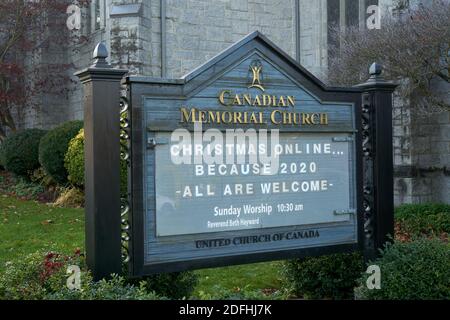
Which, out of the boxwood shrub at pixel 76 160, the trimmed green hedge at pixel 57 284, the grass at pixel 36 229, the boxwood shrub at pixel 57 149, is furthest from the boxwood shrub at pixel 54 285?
the boxwood shrub at pixel 57 149

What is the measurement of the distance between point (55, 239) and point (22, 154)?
676 centimetres

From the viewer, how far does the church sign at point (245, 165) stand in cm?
449

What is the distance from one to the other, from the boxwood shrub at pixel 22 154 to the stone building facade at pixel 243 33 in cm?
308

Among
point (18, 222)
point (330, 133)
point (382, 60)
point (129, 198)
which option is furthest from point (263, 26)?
point (129, 198)

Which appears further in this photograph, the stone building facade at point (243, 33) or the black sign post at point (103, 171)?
the stone building facade at point (243, 33)

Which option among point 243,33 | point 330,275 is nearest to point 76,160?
point 243,33

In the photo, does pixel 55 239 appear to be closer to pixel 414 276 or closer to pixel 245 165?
pixel 245 165

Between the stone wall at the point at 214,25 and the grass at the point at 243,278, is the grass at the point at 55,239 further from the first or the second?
the stone wall at the point at 214,25

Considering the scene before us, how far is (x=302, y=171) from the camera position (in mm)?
5191

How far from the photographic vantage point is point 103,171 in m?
4.32

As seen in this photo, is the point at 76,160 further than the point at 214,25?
No

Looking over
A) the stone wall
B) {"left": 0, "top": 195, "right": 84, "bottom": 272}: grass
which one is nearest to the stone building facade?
the stone wall

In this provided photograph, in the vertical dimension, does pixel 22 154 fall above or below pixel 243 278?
above
